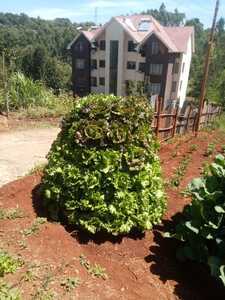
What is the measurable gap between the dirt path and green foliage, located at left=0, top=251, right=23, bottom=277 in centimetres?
276

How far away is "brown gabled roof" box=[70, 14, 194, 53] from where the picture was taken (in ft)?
103

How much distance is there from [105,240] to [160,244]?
0.67 m

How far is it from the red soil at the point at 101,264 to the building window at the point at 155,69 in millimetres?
28975

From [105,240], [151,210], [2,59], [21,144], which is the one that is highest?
[2,59]

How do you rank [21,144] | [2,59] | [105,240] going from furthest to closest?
[2,59]
[21,144]
[105,240]

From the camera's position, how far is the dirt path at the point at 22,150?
673 cm

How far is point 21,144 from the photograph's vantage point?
29.4 ft

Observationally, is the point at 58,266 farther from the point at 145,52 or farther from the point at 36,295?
the point at 145,52

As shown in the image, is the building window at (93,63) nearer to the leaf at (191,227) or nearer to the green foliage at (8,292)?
the leaf at (191,227)

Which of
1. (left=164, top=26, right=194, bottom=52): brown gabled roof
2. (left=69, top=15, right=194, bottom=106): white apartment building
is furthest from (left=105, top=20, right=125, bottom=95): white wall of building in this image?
(left=164, top=26, right=194, bottom=52): brown gabled roof

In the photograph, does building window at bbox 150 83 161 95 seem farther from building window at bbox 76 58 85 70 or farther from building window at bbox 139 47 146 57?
building window at bbox 76 58 85 70

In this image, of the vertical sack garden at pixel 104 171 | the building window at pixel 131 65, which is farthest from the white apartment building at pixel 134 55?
the vertical sack garden at pixel 104 171

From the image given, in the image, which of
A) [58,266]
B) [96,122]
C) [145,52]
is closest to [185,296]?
[58,266]

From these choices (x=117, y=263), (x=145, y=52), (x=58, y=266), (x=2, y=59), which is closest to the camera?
(x=58, y=266)
